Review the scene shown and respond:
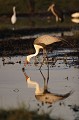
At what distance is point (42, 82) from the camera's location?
44.3 ft

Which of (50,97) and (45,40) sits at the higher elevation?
(45,40)

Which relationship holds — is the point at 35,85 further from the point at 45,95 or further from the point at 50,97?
the point at 50,97

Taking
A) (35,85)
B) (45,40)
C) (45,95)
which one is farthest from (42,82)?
(45,40)

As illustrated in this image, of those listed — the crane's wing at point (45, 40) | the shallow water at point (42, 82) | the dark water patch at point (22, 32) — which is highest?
the crane's wing at point (45, 40)

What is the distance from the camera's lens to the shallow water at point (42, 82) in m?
10.4

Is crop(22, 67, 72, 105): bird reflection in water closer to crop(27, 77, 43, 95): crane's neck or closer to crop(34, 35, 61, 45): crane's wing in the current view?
crop(27, 77, 43, 95): crane's neck

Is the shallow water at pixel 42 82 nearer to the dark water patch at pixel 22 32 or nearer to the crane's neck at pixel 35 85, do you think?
the crane's neck at pixel 35 85

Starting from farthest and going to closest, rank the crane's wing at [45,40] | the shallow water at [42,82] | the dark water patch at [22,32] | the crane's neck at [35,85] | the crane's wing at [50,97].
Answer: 1. the dark water patch at [22,32]
2. the crane's wing at [45,40]
3. the crane's neck at [35,85]
4. the crane's wing at [50,97]
5. the shallow water at [42,82]

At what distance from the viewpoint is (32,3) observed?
154ft

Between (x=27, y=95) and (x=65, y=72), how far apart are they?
3227mm

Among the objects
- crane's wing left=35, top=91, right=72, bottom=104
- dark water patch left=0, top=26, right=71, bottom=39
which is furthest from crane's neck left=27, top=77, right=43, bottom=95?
dark water patch left=0, top=26, right=71, bottom=39

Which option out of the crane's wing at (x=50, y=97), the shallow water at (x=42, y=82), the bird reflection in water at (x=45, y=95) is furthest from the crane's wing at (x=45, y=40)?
the crane's wing at (x=50, y=97)

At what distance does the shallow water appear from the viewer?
34.2 ft

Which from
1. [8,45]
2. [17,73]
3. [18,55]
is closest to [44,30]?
[8,45]
